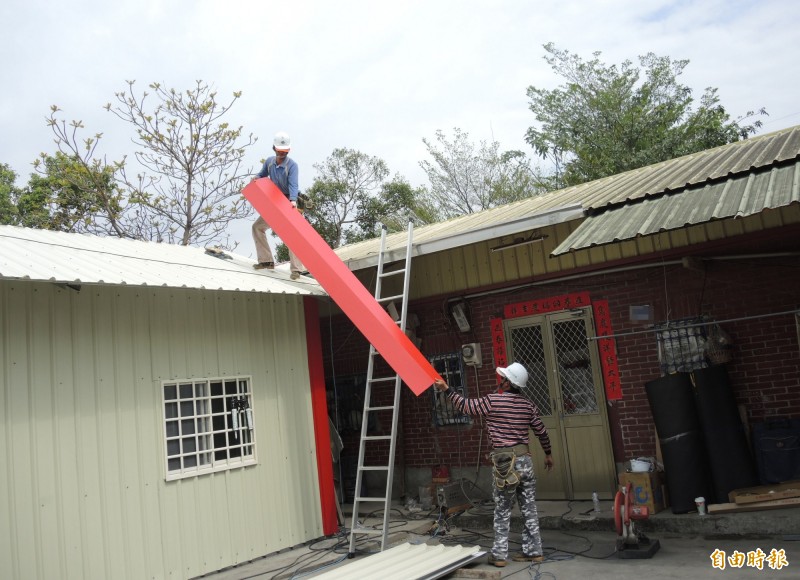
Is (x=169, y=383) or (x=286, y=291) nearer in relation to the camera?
(x=169, y=383)

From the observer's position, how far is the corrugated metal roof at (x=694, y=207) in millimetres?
4973

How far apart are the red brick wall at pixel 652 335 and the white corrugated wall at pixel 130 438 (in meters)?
2.27

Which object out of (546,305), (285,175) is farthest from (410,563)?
(285,175)

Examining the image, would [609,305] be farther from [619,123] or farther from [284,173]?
[619,123]

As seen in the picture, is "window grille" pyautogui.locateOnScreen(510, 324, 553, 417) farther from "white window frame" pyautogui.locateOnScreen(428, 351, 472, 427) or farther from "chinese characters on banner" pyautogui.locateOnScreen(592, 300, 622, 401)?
"white window frame" pyautogui.locateOnScreen(428, 351, 472, 427)

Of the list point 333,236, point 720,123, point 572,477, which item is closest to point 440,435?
point 572,477

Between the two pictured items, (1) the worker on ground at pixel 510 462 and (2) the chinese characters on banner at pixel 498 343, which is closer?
(1) the worker on ground at pixel 510 462

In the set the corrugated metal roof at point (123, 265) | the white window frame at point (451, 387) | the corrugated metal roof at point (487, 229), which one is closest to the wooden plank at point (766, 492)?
the corrugated metal roof at point (487, 229)

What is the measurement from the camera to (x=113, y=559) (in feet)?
19.5

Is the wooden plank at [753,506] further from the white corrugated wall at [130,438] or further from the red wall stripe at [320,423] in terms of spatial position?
the white corrugated wall at [130,438]

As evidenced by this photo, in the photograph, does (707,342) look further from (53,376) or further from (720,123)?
(720,123)

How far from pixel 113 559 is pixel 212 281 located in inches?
106

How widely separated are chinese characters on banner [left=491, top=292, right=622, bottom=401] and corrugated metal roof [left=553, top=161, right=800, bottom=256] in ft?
6.52

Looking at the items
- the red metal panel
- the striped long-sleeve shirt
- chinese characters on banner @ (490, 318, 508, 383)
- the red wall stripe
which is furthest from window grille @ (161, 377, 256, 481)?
chinese characters on banner @ (490, 318, 508, 383)
